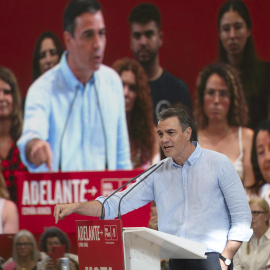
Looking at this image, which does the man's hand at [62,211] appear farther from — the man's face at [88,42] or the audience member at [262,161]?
the man's face at [88,42]

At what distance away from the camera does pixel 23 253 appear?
5.04 m

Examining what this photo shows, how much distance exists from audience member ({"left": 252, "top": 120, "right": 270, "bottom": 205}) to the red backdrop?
0.77 m

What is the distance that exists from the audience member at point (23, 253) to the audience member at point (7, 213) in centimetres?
79

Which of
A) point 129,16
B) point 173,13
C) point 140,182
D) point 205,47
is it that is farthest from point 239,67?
point 140,182

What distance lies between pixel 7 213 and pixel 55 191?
1.84ft

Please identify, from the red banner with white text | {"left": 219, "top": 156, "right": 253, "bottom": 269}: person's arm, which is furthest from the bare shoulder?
{"left": 219, "top": 156, "right": 253, "bottom": 269}: person's arm

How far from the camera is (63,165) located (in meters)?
6.05

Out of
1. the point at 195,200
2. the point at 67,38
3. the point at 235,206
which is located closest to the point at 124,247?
the point at 195,200

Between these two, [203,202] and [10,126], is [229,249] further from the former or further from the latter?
[10,126]

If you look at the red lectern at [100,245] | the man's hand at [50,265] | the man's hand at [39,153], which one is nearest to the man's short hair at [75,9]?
the man's hand at [39,153]

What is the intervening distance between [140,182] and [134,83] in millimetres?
3268

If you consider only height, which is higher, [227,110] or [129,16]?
[129,16]

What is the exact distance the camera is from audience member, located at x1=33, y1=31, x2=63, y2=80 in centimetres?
618

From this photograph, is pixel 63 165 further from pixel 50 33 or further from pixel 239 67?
pixel 239 67
